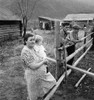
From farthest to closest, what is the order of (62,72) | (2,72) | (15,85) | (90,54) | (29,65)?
1. (90,54)
2. (2,72)
3. (15,85)
4. (62,72)
5. (29,65)

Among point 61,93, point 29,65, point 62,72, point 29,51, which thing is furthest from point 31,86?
point 61,93

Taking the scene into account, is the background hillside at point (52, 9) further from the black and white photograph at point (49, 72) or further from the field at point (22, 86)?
the black and white photograph at point (49, 72)

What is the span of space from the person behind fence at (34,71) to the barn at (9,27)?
1267 cm

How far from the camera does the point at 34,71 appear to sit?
2.47 m

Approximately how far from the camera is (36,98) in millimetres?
2662

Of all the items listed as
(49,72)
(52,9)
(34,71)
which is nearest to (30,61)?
(34,71)

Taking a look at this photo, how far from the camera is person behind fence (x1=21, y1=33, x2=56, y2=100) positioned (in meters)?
2.34

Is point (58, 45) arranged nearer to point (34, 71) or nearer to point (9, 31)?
point (34, 71)

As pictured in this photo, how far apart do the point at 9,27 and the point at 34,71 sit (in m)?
14.1

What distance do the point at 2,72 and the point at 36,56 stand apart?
3.60 metres

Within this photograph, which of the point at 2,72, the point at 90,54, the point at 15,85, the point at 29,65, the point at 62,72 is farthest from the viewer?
the point at 90,54

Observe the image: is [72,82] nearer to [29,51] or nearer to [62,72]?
[62,72]

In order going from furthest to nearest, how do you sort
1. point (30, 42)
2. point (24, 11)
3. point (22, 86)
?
point (24, 11) < point (22, 86) < point (30, 42)

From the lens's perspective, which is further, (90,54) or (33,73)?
(90,54)
